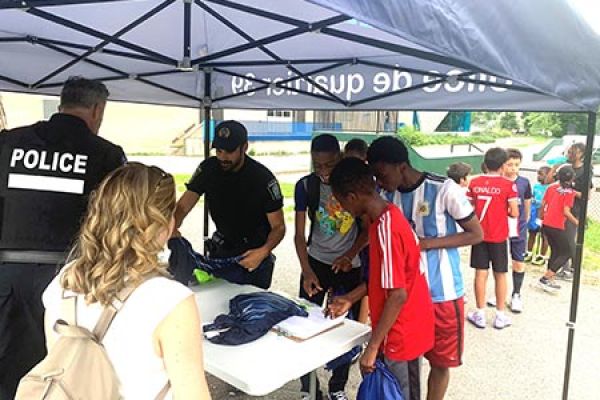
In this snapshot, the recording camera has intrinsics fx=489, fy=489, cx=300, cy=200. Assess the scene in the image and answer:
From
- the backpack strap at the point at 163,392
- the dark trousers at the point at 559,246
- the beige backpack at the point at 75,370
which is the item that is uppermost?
the beige backpack at the point at 75,370

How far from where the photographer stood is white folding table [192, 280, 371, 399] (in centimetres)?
156

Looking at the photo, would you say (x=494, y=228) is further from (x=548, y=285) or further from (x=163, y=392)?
(x=163, y=392)

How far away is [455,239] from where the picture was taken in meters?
2.20

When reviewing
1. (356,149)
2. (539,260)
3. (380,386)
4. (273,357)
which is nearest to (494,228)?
(356,149)

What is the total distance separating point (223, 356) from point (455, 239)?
3.77 ft

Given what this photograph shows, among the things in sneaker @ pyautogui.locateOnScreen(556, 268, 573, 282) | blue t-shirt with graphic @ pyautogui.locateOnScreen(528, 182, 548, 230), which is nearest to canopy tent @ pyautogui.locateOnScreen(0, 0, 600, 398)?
sneaker @ pyautogui.locateOnScreen(556, 268, 573, 282)

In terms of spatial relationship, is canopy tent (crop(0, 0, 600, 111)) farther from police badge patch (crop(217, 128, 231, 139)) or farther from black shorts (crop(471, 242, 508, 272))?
black shorts (crop(471, 242, 508, 272))

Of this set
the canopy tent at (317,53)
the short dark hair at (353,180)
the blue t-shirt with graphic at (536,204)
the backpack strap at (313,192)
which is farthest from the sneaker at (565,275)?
A: the short dark hair at (353,180)

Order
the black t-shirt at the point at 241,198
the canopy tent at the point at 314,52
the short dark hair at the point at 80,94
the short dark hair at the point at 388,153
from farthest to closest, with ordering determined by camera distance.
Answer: the black t-shirt at the point at 241,198, the short dark hair at the point at 388,153, the short dark hair at the point at 80,94, the canopy tent at the point at 314,52

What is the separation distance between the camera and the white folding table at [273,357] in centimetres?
156

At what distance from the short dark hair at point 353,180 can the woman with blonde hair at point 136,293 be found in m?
0.84

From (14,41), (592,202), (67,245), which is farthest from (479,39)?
(592,202)

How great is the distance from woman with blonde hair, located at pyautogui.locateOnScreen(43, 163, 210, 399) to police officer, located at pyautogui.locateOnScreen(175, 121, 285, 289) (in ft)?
4.90

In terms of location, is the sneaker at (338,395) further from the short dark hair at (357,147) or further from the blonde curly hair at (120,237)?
the blonde curly hair at (120,237)
